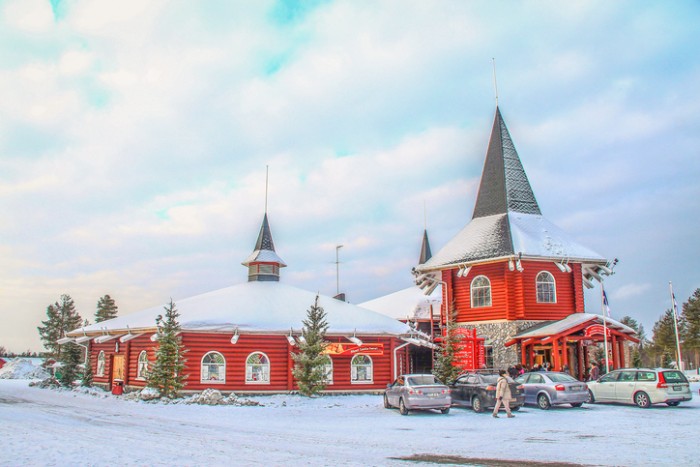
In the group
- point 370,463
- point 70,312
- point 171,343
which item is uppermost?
point 70,312

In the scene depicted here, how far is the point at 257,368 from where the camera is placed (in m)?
28.9

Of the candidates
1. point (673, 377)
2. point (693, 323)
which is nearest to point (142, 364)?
point (673, 377)

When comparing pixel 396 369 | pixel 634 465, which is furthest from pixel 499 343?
pixel 634 465

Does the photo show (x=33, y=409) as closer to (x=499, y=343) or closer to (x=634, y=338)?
(x=499, y=343)

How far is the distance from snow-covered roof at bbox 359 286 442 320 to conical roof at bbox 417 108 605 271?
636 cm

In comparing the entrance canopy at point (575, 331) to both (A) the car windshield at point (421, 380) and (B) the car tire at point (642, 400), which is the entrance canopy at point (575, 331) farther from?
(A) the car windshield at point (421, 380)

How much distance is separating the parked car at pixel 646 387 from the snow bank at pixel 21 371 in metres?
44.9

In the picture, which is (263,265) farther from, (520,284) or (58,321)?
(58,321)

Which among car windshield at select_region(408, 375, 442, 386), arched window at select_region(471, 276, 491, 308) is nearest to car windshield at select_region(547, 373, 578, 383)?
car windshield at select_region(408, 375, 442, 386)

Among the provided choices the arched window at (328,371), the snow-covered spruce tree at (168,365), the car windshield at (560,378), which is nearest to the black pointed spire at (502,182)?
the arched window at (328,371)

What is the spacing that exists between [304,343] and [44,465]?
17430 mm

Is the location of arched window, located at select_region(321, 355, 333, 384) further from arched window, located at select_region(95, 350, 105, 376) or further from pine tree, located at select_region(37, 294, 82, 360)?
pine tree, located at select_region(37, 294, 82, 360)

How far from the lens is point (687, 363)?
85312 mm

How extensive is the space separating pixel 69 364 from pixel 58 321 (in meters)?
34.6
